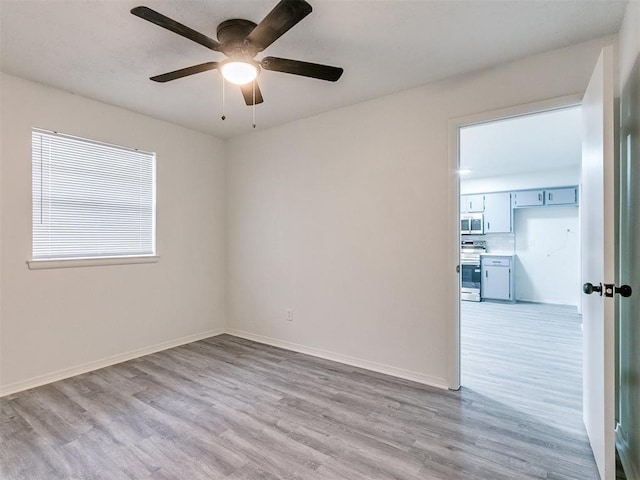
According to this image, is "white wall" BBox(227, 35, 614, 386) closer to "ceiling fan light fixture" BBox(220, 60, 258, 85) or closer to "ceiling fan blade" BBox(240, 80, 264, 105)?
"ceiling fan blade" BBox(240, 80, 264, 105)

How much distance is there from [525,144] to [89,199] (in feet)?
17.2

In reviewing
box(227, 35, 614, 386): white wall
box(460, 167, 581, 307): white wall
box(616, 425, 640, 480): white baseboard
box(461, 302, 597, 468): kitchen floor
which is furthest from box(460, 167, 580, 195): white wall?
box(616, 425, 640, 480): white baseboard

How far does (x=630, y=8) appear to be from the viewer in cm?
177

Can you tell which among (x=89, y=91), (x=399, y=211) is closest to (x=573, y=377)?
(x=399, y=211)

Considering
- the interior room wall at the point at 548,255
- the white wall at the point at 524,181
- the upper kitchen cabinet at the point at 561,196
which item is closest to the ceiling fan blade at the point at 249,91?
the white wall at the point at 524,181

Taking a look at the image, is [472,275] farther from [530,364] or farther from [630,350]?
[630,350]

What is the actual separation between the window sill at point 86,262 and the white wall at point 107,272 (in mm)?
45

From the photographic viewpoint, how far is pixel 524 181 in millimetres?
6375

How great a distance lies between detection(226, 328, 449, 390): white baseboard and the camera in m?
2.77

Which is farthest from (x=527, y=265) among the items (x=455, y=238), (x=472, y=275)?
(x=455, y=238)

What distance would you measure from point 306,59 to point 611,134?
1.89 meters

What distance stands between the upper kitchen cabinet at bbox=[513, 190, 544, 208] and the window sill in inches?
248

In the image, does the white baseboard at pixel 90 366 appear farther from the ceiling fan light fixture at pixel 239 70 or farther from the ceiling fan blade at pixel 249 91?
the ceiling fan light fixture at pixel 239 70

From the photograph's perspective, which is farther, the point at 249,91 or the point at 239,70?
the point at 249,91
